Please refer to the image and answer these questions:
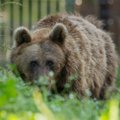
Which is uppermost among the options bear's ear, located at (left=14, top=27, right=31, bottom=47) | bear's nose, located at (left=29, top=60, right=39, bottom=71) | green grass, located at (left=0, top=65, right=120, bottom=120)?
bear's ear, located at (left=14, top=27, right=31, bottom=47)

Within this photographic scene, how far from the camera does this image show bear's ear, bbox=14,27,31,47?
857cm

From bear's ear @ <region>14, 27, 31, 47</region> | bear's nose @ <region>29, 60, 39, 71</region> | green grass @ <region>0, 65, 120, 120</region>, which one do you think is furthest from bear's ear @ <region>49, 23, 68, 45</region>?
green grass @ <region>0, 65, 120, 120</region>

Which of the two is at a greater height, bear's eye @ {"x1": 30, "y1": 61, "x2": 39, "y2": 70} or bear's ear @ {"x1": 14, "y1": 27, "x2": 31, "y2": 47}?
bear's ear @ {"x1": 14, "y1": 27, "x2": 31, "y2": 47}

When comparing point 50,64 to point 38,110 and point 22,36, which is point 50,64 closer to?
point 22,36

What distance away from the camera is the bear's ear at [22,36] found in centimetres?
857

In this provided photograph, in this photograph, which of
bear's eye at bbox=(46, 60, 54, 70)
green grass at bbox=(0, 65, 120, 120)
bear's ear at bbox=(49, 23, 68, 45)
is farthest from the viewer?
bear's ear at bbox=(49, 23, 68, 45)

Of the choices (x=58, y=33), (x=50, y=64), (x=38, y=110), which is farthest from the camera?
(x=58, y=33)

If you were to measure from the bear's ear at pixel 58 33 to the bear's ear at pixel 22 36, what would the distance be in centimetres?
30

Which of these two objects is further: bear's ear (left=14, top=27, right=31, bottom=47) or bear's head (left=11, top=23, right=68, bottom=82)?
bear's ear (left=14, top=27, right=31, bottom=47)

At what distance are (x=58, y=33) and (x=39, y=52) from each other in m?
0.36

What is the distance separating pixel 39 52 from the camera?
841 cm

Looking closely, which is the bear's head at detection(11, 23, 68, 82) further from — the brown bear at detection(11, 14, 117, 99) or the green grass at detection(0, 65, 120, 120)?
the green grass at detection(0, 65, 120, 120)

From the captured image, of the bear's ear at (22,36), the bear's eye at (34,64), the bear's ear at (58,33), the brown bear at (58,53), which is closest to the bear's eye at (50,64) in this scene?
the brown bear at (58,53)

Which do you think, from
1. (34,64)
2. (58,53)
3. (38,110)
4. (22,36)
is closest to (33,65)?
(34,64)
